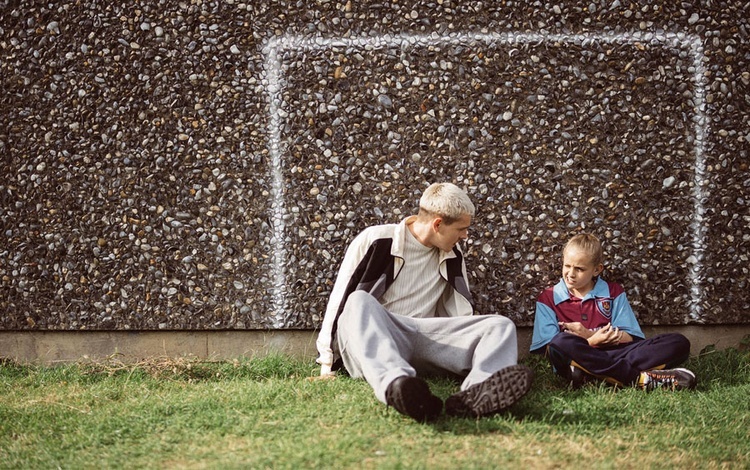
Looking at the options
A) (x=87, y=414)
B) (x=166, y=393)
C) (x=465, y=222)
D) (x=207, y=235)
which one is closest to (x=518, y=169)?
(x=465, y=222)

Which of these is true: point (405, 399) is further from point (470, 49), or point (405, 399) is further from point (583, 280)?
point (470, 49)

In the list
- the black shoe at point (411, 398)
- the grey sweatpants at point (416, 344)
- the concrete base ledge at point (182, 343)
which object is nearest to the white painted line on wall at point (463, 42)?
the concrete base ledge at point (182, 343)

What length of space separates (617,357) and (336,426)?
1766 millimetres

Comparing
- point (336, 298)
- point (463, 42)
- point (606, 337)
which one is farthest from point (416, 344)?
point (463, 42)

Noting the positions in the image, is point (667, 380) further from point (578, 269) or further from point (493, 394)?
point (493, 394)

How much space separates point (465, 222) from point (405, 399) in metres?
1.27

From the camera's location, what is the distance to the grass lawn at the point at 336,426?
2484 millimetres

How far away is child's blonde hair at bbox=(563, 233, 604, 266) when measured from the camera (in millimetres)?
3826

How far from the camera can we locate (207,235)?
4125 millimetres

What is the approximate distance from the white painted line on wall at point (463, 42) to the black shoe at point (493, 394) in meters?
1.63

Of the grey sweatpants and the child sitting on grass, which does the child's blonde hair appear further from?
the grey sweatpants

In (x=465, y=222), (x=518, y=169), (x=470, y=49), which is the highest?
(x=470, y=49)

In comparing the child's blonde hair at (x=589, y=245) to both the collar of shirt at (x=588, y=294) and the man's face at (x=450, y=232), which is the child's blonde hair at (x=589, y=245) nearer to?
the collar of shirt at (x=588, y=294)

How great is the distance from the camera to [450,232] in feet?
11.9
